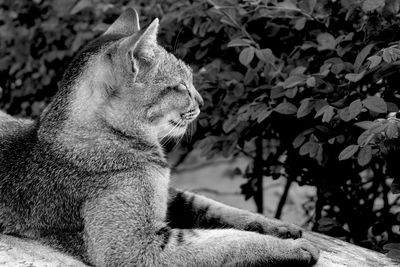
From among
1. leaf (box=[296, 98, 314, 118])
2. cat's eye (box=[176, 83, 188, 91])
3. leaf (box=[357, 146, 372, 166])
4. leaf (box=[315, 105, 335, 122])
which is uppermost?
cat's eye (box=[176, 83, 188, 91])

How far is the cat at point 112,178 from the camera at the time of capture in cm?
278

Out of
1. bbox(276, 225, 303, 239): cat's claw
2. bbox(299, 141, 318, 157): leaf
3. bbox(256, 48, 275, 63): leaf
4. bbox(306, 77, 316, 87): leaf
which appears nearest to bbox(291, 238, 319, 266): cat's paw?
bbox(276, 225, 303, 239): cat's claw

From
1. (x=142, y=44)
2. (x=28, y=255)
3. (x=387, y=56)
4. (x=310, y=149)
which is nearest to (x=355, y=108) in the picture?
(x=387, y=56)

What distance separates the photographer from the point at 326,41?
11.1 ft

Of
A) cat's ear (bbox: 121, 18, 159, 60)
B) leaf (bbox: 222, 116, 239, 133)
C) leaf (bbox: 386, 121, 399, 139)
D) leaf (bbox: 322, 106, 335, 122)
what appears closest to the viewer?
leaf (bbox: 386, 121, 399, 139)

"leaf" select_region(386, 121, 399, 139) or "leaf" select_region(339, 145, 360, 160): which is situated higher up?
"leaf" select_region(386, 121, 399, 139)

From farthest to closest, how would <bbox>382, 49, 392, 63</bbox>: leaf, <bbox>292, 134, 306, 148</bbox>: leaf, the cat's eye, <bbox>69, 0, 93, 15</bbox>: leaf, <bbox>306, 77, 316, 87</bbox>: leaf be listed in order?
<bbox>69, 0, 93, 15</bbox>: leaf
<bbox>292, 134, 306, 148</bbox>: leaf
the cat's eye
<bbox>306, 77, 316, 87</bbox>: leaf
<bbox>382, 49, 392, 63</bbox>: leaf

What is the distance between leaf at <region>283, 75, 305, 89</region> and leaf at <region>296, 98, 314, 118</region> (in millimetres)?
90

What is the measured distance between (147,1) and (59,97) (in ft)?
5.56

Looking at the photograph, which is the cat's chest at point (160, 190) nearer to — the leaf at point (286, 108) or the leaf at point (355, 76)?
the leaf at point (286, 108)

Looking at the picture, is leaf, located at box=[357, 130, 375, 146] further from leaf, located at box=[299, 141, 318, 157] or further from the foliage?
leaf, located at box=[299, 141, 318, 157]

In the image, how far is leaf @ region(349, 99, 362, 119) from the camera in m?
2.95

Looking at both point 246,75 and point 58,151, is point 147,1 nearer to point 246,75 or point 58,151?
point 246,75

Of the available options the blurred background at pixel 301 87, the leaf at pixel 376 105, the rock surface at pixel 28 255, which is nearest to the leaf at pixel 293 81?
the blurred background at pixel 301 87
